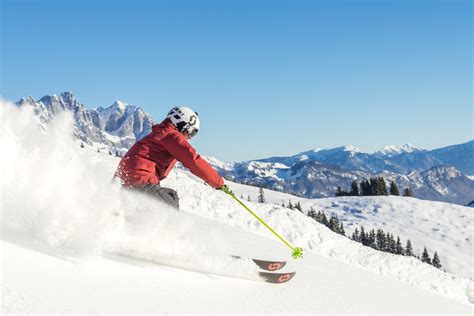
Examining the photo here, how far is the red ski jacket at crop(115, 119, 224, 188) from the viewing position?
6.54m

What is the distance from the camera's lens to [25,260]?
4.41m

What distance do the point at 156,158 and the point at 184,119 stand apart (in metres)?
0.89

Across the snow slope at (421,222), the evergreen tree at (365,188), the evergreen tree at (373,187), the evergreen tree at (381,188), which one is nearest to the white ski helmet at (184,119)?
the snow slope at (421,222)

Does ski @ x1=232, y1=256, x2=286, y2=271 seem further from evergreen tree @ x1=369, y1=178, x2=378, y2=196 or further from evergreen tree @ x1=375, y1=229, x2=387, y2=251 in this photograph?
evergreen tree @ x1=369, y1=178, x2=378, y2=196

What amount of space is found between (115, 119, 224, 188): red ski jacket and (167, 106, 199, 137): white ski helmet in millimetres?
289

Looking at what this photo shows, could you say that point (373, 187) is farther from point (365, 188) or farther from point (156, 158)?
point (156, 158)

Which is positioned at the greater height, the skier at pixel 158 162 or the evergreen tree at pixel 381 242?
the skier at pixel 158 162

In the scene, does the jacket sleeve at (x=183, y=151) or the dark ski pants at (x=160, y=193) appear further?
the jacket sleeve at (x=183, y=151)

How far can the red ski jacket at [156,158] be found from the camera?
6535 mm

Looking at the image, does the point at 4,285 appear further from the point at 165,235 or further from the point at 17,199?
the point at 165,235

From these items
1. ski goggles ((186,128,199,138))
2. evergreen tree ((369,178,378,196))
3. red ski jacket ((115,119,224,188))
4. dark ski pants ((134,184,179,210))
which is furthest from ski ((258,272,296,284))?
evergreen tree ((369,178,378,196))

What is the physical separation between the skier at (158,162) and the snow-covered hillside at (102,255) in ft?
0.71

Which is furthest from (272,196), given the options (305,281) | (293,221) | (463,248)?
(305,281)

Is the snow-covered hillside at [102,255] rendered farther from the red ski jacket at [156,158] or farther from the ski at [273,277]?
the red ski jacket at [156,158]
